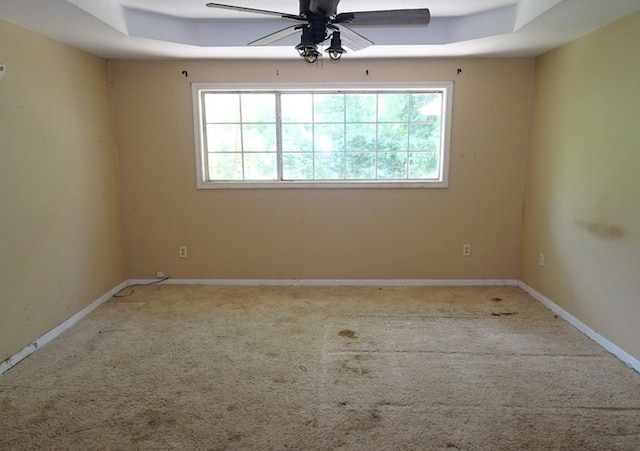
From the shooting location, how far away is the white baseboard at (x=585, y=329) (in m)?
2.43

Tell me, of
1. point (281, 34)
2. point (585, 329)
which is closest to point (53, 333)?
point (281, 34)

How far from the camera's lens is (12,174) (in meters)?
2.49

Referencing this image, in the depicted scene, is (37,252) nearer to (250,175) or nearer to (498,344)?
(250,175)

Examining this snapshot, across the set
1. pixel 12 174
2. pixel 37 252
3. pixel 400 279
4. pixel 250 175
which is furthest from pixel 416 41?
pixel 37 252

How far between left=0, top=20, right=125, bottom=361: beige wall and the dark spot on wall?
4044 millimetres

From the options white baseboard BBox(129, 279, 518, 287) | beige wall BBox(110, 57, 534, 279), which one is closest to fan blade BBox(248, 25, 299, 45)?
beige wall BBox(110, 57, 534, 279)

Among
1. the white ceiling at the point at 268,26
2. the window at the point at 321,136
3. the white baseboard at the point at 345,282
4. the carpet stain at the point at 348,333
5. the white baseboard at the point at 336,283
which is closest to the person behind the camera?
the white ceiling at the point at 268,26

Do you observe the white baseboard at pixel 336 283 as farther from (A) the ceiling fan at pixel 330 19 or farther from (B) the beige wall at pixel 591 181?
(A) the ceiling fan at pixel 330 19

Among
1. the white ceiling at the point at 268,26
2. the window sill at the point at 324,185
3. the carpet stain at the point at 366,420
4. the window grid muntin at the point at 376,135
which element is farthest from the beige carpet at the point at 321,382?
the white ceiling at the point at 268,26

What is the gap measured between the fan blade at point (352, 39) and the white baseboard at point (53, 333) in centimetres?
287

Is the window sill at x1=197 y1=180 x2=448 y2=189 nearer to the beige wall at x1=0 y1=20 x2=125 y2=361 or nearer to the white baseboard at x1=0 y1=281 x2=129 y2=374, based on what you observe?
the beige wall at x1=0 y1=20 x2=125 y2=361

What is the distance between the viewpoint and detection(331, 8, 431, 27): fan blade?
1.91 meters

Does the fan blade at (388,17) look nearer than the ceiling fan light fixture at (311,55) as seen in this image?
Yes

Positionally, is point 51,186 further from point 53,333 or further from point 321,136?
point 321,136
